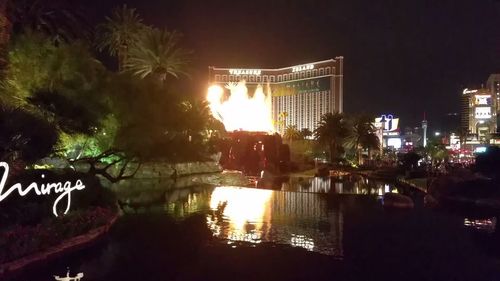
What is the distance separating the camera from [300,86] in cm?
14088

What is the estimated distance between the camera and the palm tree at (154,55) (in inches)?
2409

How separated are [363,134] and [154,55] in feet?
136

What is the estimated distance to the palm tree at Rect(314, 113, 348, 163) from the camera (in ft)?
284

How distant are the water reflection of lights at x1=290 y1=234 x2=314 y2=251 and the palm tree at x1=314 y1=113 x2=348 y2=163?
224 feet

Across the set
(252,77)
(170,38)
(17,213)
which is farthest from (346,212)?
(252,77)

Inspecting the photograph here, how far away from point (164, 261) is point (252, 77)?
124169 mm

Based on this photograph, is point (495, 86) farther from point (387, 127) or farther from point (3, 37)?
point (3, 37)

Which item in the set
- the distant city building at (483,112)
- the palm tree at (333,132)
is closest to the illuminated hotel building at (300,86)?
the distant city building at (483,112)


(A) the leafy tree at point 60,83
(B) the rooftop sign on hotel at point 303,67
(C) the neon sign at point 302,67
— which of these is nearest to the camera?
(A) the leafy tree at point 60,83

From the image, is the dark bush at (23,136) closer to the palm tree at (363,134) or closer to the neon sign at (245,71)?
the palm tree at (363,134)

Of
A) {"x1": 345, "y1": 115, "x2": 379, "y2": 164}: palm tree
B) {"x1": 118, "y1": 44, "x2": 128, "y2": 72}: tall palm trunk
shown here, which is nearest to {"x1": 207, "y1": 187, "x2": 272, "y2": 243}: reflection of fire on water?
{"x1": 118, "y1": 44, "x2": 128, "y2": 72}: tall palm trunk

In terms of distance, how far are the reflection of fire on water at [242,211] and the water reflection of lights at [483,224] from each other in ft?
30.1

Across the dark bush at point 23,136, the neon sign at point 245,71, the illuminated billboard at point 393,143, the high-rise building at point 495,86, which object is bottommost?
the dark bush at point 23,136

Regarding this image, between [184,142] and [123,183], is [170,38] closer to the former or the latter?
[184,142]
